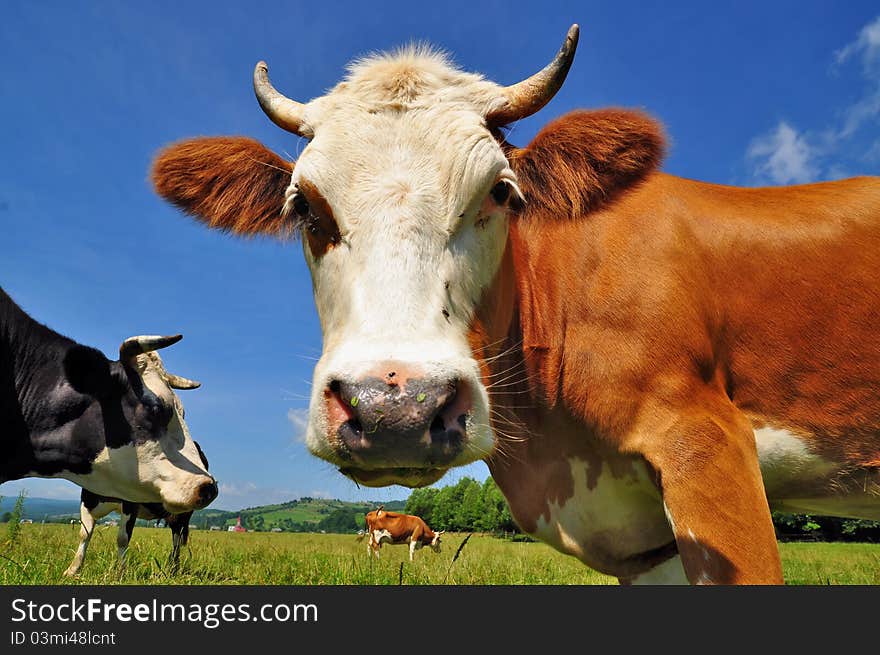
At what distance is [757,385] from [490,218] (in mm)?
1582

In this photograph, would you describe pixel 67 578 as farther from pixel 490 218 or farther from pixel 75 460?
pixel 490 218

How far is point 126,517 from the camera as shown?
8.85 metres

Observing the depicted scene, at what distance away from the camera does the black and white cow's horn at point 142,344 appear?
300 inches

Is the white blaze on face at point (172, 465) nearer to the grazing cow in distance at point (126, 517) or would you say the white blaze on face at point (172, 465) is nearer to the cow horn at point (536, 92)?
the grazing cow in distance at point (126, 517)

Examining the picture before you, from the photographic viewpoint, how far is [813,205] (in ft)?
11.0

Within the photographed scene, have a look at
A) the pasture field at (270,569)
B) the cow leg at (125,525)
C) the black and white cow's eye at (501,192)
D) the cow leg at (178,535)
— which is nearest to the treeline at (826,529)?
the pasture field at (270,569)

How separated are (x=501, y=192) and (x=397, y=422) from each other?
1.37 meters

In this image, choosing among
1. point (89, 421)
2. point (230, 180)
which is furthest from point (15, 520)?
point (230, 180)

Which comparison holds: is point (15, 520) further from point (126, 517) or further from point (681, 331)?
point (681, 331)

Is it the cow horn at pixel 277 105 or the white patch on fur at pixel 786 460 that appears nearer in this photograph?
the white patch on fur at pixel 786 460

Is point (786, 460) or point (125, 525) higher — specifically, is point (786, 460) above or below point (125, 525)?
below

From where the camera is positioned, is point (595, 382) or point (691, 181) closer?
point (595, 382)

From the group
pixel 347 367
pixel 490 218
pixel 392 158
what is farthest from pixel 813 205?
pixel 347 367

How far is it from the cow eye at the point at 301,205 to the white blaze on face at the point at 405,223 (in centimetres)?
4
